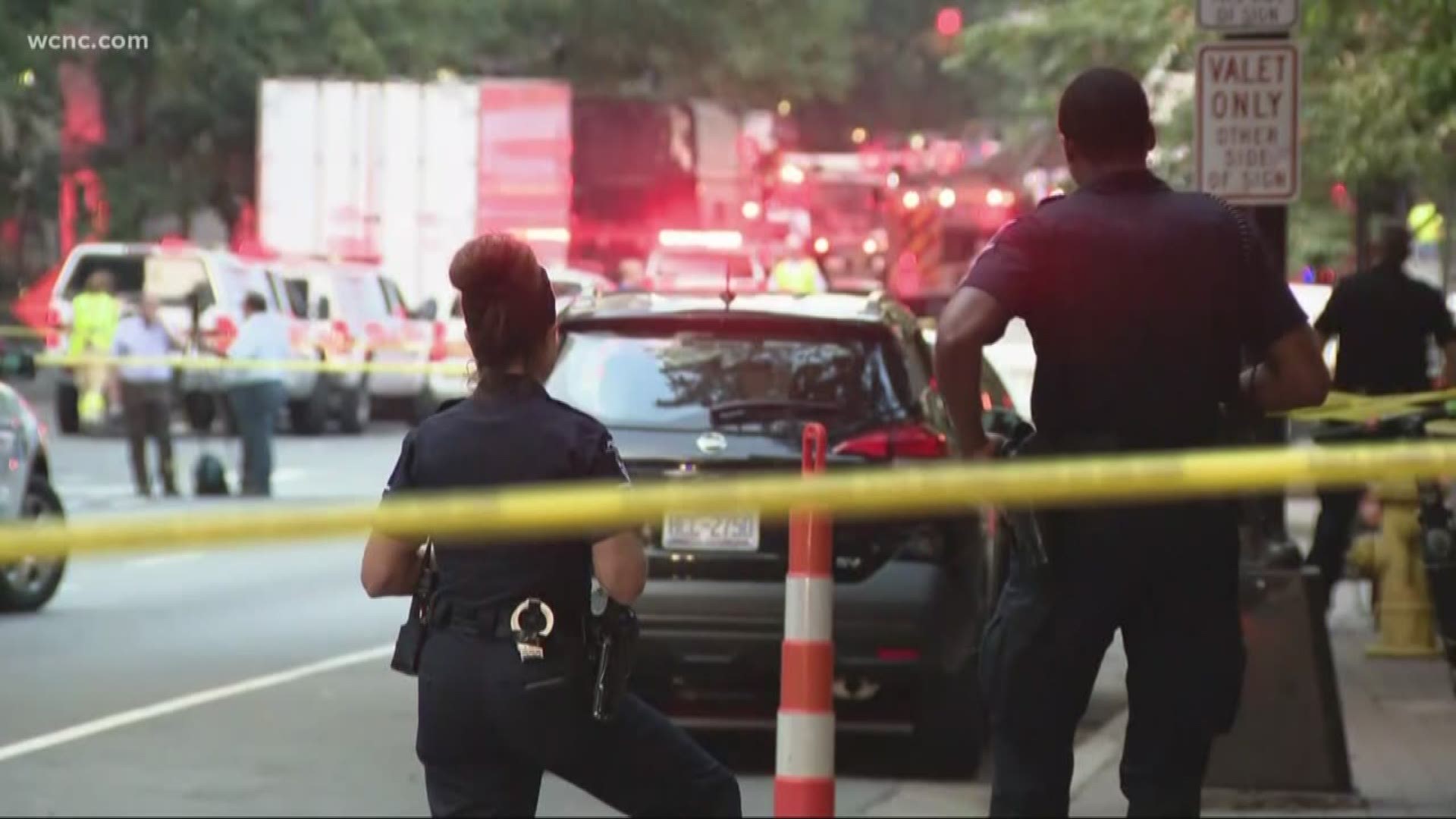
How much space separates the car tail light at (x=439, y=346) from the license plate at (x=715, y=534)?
24.2 m

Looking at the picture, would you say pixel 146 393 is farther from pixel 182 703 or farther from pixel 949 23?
pixel 182 703

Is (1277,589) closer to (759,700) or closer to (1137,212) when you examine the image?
(759,700)

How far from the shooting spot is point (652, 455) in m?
10.2

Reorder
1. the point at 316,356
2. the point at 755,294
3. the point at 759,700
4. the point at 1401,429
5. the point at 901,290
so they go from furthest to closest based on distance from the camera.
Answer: the point at 901,290 < the point at 316,356 < the point at 759,700 < the point at 755,294 < the point at 1401,429

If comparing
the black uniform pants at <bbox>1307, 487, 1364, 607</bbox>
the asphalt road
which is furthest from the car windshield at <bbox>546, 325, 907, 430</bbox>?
the black uniform pants at <bbox>1307, 487, 1364, 607</bbox>

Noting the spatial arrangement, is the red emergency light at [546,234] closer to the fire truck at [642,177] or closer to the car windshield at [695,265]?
the fire truck at [642,177]

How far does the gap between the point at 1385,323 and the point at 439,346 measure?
2172 centimetres

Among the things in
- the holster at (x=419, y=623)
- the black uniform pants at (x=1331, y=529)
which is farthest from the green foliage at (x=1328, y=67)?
the holster at (x=419, y=623)

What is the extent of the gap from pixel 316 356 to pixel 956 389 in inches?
1082

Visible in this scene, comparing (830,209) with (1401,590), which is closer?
(1401,590)

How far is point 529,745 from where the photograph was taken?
5.35 m

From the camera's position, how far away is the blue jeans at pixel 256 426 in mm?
24562

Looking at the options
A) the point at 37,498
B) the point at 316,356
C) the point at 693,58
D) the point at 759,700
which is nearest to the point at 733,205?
the point at 693,58

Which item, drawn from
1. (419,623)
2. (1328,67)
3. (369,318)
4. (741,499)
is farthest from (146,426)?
(741,499)
